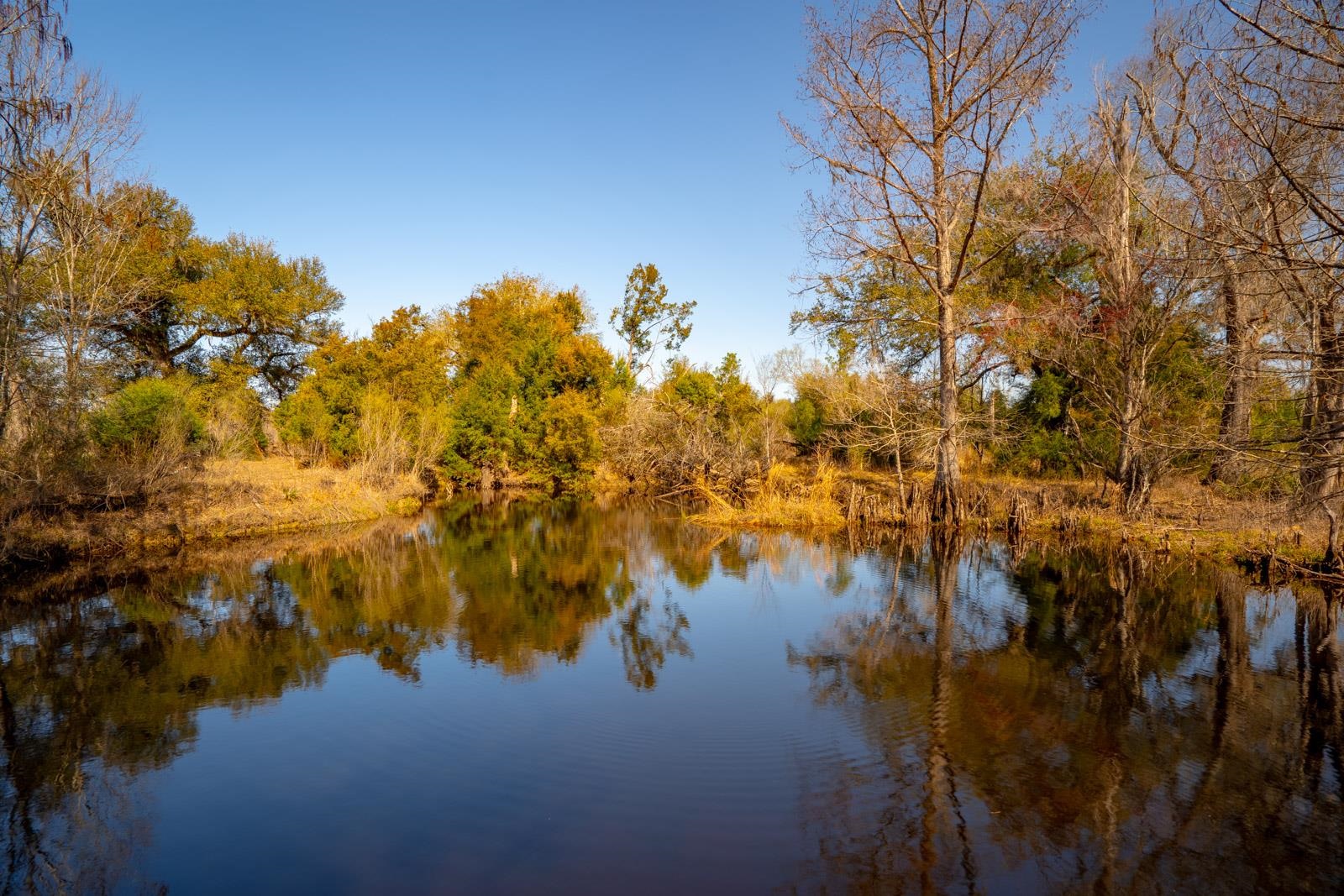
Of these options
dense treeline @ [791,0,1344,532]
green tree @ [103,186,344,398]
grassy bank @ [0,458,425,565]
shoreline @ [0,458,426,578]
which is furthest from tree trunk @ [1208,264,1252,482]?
green tree @ [103,186,344,398]

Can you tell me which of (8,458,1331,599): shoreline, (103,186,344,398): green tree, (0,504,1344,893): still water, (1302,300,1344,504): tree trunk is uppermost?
(103,186,344,398): green tree

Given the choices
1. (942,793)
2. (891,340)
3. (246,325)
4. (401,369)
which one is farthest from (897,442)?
(246,325)

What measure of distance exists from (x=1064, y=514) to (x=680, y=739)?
13.1 meters

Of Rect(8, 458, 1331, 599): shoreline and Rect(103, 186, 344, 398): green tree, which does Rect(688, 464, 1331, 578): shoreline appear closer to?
Rect(8, 458, 1331, 599): shoreline

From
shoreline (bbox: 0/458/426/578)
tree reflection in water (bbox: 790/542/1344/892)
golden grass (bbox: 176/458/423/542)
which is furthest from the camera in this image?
golden grass (bbox: 176/458/423/542)

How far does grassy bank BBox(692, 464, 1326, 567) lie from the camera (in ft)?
40.4

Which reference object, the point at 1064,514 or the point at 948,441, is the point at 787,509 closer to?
the point at 948,441

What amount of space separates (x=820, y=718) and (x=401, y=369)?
2632cm

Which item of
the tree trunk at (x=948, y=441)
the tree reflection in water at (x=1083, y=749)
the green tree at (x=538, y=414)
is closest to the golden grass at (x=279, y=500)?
the green tree at (x=538, y=414)

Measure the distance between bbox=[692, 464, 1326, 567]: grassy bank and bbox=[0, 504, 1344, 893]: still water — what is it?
166cm

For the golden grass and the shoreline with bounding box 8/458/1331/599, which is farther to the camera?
the golden grass

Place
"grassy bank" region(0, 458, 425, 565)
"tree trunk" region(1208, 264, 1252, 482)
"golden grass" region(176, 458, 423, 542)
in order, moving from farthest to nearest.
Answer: "golden grass" region(176, 458, 423, 542)
"grassy bank" region(0, 458, 425, 565)
"tree trunk" region(1208, 264, 1252, 482)

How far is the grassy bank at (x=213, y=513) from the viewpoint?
13664 mm

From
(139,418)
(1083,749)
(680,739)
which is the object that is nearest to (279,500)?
(139,418)
